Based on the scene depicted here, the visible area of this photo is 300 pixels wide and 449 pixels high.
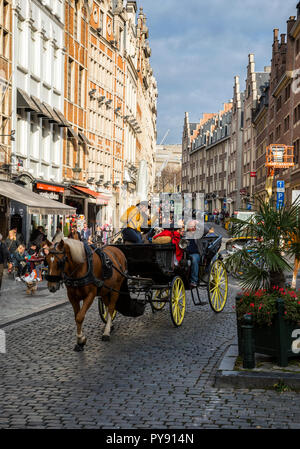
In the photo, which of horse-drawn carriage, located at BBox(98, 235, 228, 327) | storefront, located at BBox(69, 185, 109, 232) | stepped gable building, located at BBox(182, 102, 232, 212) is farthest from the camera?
stepped gable building, located at BBox(182, 102, 232, 212)

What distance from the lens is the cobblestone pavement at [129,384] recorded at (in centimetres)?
572

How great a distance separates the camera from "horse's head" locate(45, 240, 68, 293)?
28.9 feet

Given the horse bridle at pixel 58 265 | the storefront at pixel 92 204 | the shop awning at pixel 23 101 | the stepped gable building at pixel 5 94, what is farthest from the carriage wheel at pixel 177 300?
the storefront at pixel 92 204

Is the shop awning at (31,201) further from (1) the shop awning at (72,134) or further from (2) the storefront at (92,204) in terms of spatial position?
(2) the storefront at (92,204)

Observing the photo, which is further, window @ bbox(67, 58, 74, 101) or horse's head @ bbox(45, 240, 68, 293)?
window @ bbox(67, 58, 74, 101)

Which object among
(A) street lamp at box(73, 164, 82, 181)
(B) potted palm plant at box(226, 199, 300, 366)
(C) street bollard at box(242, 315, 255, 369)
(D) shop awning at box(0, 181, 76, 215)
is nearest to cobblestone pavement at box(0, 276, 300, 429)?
(C) street bollard at box(242, 315, 255, 369)

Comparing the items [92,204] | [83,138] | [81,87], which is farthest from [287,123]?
[83,138]

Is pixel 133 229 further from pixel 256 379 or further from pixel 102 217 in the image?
pixel 102 217

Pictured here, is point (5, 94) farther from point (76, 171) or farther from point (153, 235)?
point (153, 235)

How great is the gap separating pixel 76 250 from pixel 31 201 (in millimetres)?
12500

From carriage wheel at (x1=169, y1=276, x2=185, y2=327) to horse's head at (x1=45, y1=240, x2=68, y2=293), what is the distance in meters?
2.28

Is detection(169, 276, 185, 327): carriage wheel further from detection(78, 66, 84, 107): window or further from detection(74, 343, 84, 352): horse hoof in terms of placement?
detection(78, 66, 84, 107): window

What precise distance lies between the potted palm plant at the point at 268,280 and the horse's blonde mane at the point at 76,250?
2.36m

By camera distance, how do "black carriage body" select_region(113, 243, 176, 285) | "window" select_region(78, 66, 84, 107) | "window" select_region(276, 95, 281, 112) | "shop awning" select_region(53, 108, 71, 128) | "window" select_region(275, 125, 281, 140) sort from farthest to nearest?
"window" select_region(276, 95, 281, 112)
"window" select_region(275, 125, 281, 140)
"window" select_region(78, 66, 84, 107)
"shop awning" select_region(53, 108, 71, 128)
"black carriage body" select_region(113, 243, 176, 285)
